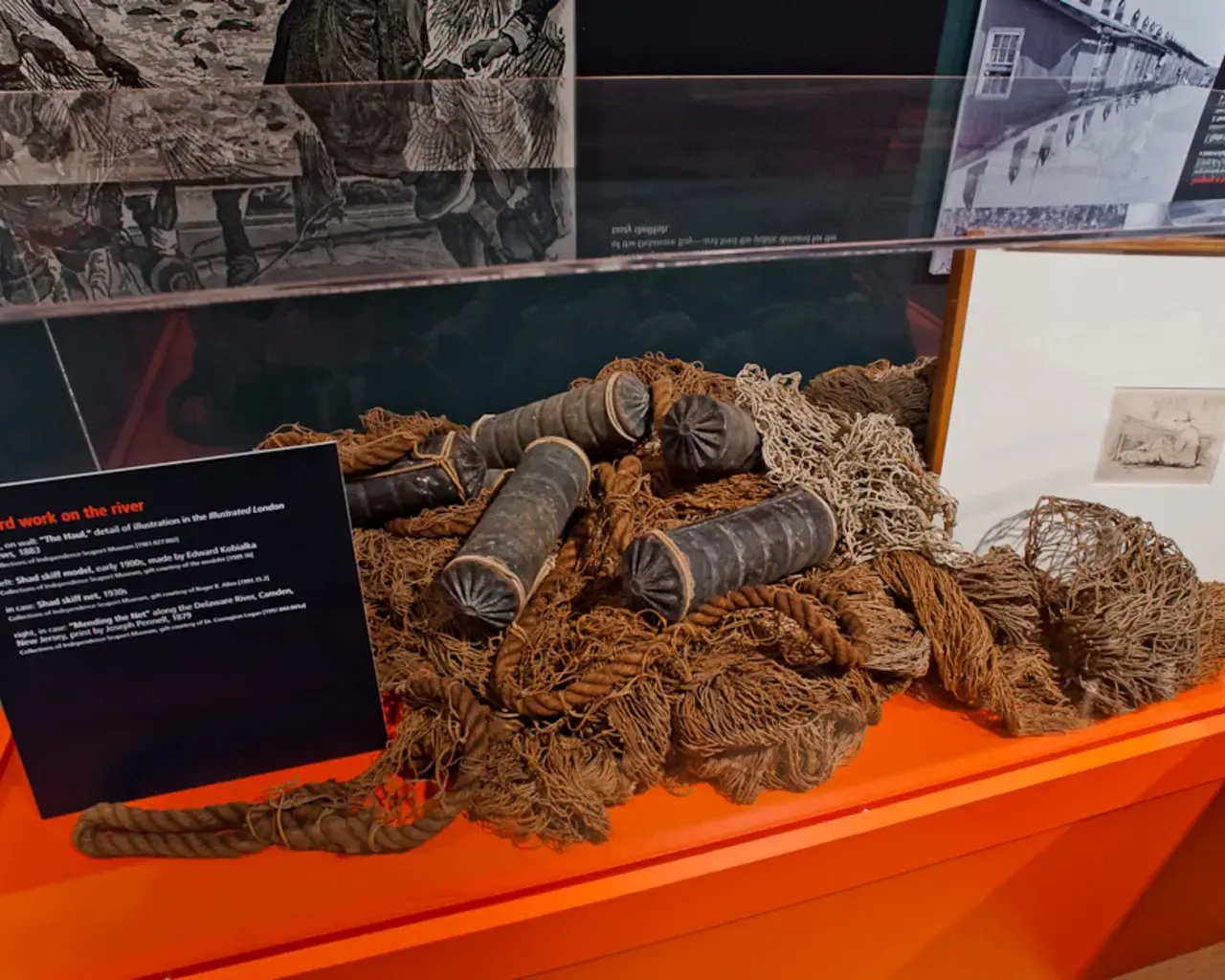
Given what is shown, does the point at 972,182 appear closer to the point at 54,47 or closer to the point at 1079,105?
the point at 1079,105

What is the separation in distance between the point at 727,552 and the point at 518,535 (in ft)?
1.46

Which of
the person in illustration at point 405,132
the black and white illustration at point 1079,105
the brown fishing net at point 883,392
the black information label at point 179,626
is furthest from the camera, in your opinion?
the brown fishing net at point 883,392

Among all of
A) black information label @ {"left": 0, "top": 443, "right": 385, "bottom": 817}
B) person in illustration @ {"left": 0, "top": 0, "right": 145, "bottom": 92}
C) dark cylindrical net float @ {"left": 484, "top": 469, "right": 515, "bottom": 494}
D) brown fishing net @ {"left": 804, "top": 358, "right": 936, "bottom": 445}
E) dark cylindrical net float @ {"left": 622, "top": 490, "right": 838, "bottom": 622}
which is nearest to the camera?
black information label @ {"left": 0, "top": 443, "right": 385, "bottom": 817}

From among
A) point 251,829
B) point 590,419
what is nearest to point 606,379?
point 590,419

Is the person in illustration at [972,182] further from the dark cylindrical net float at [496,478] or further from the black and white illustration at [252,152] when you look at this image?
the dark cylindrical net float at [496,478]

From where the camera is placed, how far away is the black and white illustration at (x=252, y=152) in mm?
1460

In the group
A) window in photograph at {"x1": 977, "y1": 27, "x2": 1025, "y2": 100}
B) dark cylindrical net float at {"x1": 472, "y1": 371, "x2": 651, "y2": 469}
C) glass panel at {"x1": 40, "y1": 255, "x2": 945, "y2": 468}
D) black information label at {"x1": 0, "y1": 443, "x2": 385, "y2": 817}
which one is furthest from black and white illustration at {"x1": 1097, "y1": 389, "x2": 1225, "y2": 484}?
black information label at {"x1": 0, "y1": 443, "x2": 385, "y2": 817}

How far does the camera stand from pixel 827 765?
62.7 inches

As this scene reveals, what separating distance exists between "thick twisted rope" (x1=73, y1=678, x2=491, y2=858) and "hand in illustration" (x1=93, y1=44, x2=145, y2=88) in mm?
1589

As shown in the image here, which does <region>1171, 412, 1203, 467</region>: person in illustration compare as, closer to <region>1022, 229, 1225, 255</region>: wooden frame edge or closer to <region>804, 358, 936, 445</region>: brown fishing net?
<region>1022, 229, 1225, 255</region>: wooden frame edge

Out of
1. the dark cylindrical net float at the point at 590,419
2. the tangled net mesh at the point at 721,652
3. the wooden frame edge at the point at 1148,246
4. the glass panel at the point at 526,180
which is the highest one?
the glass panel at the point at 526,180

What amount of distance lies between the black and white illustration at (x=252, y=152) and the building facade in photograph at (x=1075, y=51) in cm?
128

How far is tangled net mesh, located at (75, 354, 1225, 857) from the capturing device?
1497 millimetres

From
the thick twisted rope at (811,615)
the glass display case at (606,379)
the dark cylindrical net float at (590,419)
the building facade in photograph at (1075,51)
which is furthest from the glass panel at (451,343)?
the thick twisted rope at (811,615)
